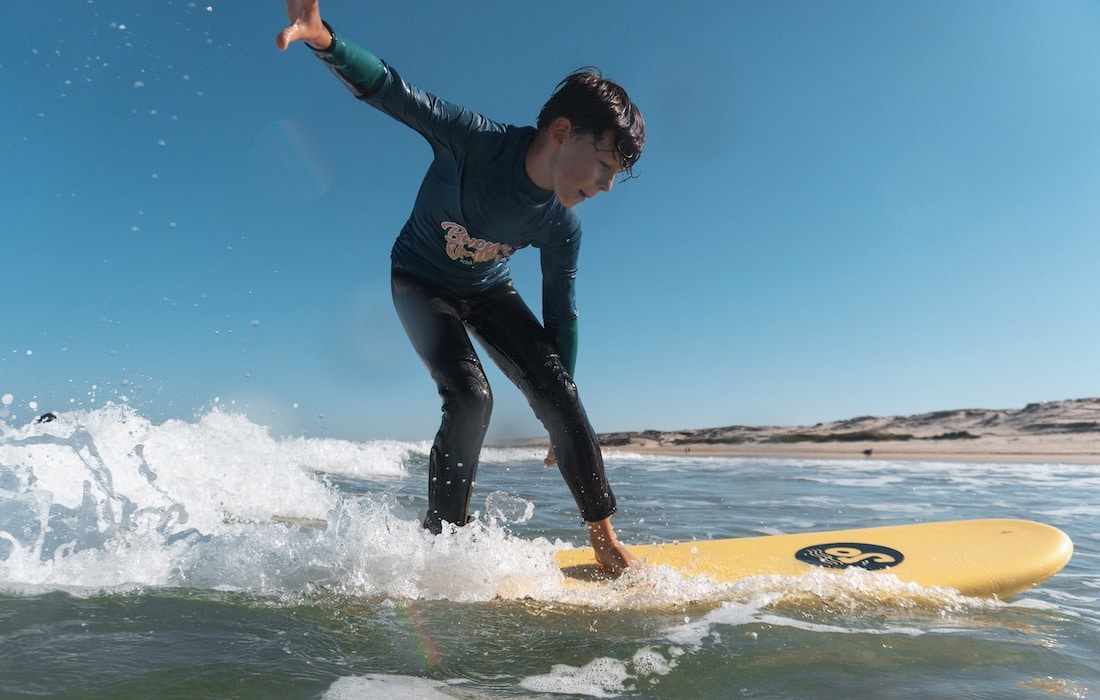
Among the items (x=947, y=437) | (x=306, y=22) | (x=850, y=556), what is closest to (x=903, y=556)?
(x=850, y=556)

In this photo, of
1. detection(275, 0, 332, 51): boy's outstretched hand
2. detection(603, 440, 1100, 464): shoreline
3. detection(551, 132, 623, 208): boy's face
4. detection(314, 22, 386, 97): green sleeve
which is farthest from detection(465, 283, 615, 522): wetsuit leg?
detection(603, 440, 1100, 464): shoreline

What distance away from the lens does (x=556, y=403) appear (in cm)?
281

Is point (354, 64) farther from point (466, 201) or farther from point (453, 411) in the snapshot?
point (453, 411)

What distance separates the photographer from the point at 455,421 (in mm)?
2707

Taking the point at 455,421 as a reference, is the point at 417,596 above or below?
below

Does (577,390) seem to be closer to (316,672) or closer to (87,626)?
(316,672)

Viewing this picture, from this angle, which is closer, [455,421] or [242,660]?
[242,660]

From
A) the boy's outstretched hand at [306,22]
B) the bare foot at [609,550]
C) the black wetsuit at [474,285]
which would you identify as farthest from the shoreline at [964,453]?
the boy's outstretched hand at [306,22]

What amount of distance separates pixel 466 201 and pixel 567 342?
89 centimetres

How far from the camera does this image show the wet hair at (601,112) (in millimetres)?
2475

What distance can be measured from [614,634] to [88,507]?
2.09 meters

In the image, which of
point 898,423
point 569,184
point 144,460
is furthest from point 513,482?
point 898,423

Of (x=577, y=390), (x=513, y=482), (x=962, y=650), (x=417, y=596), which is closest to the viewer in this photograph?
(x=962, y=650)

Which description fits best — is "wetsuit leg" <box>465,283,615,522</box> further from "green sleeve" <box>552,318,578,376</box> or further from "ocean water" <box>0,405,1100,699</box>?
"ocean water" <box>0,405,1100,699</box>
